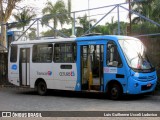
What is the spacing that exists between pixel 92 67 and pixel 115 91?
5.04ft

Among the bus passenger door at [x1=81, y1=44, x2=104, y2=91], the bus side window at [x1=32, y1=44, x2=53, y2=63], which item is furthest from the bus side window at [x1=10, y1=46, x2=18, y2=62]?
the bus passenger door at [x1=81, y1=44, x2=104, y2=91]

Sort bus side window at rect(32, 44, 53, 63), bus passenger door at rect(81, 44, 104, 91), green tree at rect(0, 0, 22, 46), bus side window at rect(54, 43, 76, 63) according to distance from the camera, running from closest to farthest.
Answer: bus passenger door at rect(81, 44, 104, 91), bus side window at rect(54, 43, 76, 63), bus side window at rect(32, 44, 53, 63), green tree at rect(0, 0, 22, 46)

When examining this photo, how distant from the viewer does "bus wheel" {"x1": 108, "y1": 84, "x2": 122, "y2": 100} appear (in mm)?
13461

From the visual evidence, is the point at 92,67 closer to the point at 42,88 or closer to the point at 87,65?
the point at 87,65

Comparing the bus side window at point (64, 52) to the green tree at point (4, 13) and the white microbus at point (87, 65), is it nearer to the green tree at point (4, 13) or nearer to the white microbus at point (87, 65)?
the white microbus at point (87, 65)

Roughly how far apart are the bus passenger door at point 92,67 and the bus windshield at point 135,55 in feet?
3.44

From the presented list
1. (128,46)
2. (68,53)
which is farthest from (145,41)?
(68,53)

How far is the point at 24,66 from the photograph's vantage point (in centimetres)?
1753

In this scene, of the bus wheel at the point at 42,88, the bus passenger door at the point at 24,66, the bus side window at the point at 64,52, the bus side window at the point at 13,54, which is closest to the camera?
the bus side window at the point at 64,52

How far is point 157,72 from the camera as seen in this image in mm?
15570

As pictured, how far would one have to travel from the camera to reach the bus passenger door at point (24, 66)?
17.4m

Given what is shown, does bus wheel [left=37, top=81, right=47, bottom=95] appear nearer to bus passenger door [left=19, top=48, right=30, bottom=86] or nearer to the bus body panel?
bus passenger door [left=19, top=48, right=30, bottom=86]

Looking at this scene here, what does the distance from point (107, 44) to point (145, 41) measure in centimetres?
288

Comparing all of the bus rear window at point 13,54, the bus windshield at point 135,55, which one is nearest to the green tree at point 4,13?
the bus rear window at point 13,54
